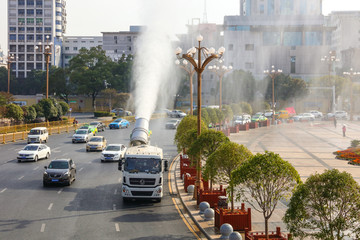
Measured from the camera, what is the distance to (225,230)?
54.1ft

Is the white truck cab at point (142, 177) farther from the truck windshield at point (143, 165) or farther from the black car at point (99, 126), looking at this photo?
the black car at point (99, 126)

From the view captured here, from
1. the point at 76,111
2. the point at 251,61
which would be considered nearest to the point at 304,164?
the point at 76,111

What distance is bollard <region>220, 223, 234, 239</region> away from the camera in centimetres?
1650

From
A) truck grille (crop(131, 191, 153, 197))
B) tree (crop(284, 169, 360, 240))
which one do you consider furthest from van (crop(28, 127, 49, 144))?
tree (crop(284, 169, 360, 240))

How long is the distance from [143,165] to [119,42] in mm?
138716

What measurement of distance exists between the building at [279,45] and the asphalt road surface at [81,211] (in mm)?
103774

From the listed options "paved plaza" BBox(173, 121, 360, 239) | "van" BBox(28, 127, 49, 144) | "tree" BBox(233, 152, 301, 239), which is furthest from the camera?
"van" BBox(28, 127, 49, 144)

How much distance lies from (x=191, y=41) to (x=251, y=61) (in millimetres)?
18598

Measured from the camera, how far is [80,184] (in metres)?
28.1

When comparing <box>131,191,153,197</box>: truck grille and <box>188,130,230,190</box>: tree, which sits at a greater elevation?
<box>188,130,230,190</box>: tree

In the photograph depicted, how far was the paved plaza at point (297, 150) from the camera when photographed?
66.0 ft

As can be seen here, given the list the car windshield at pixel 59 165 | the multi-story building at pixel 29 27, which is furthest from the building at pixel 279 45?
the car windshield at pixel 59 165

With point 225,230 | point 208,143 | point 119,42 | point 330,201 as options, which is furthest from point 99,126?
point 119,42

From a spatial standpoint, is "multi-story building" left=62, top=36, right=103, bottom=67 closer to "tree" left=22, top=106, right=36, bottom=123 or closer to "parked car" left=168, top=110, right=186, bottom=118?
"parked car" left=168, top=110, right=186, bottom=118
